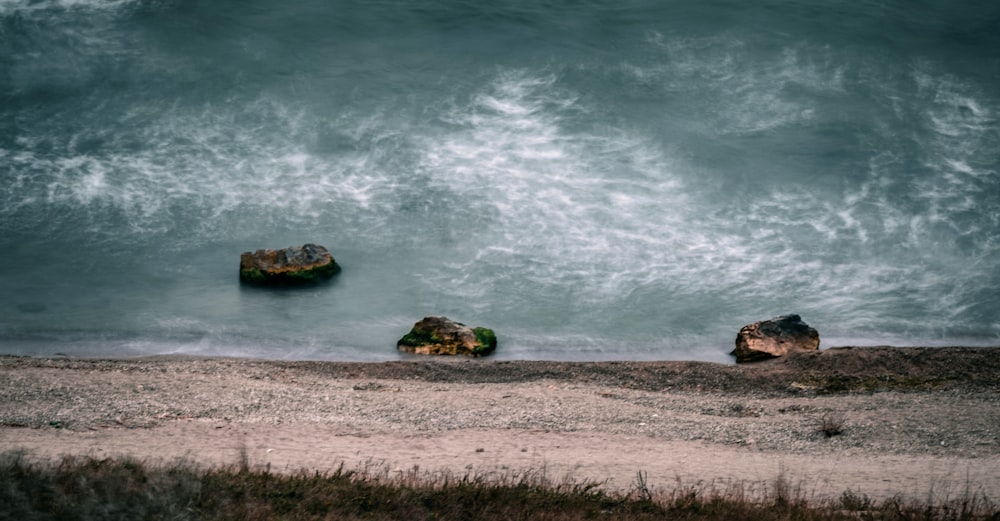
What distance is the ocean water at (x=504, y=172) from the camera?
1105 inches

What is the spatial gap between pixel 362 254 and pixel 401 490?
13.7 m

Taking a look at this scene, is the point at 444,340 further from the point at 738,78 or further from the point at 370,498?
the point at 738,78

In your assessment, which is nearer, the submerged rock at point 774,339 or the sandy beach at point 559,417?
the sandy beach at point 559,417

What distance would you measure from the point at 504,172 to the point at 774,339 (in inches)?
389

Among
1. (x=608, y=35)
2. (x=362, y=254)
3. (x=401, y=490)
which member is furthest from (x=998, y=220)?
(x=401, y=490)

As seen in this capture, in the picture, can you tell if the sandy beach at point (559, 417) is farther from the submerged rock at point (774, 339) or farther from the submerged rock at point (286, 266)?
the submerged rock at point (286, 266)

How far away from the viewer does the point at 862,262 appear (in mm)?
30094

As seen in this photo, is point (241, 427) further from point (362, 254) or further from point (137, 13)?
point (137, 13)

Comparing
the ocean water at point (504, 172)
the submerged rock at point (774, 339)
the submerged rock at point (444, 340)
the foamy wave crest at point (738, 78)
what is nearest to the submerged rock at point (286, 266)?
the ocean water at point (504, 172)

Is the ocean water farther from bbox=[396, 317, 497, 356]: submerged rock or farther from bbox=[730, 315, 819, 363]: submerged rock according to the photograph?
bbox=[730, 315, 819, 363]: submerged rock

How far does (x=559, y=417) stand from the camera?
2192 cm

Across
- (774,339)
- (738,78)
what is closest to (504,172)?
(738,78)

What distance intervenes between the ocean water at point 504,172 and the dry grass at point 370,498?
9.03 meters

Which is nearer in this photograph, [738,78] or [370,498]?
[370,498]
